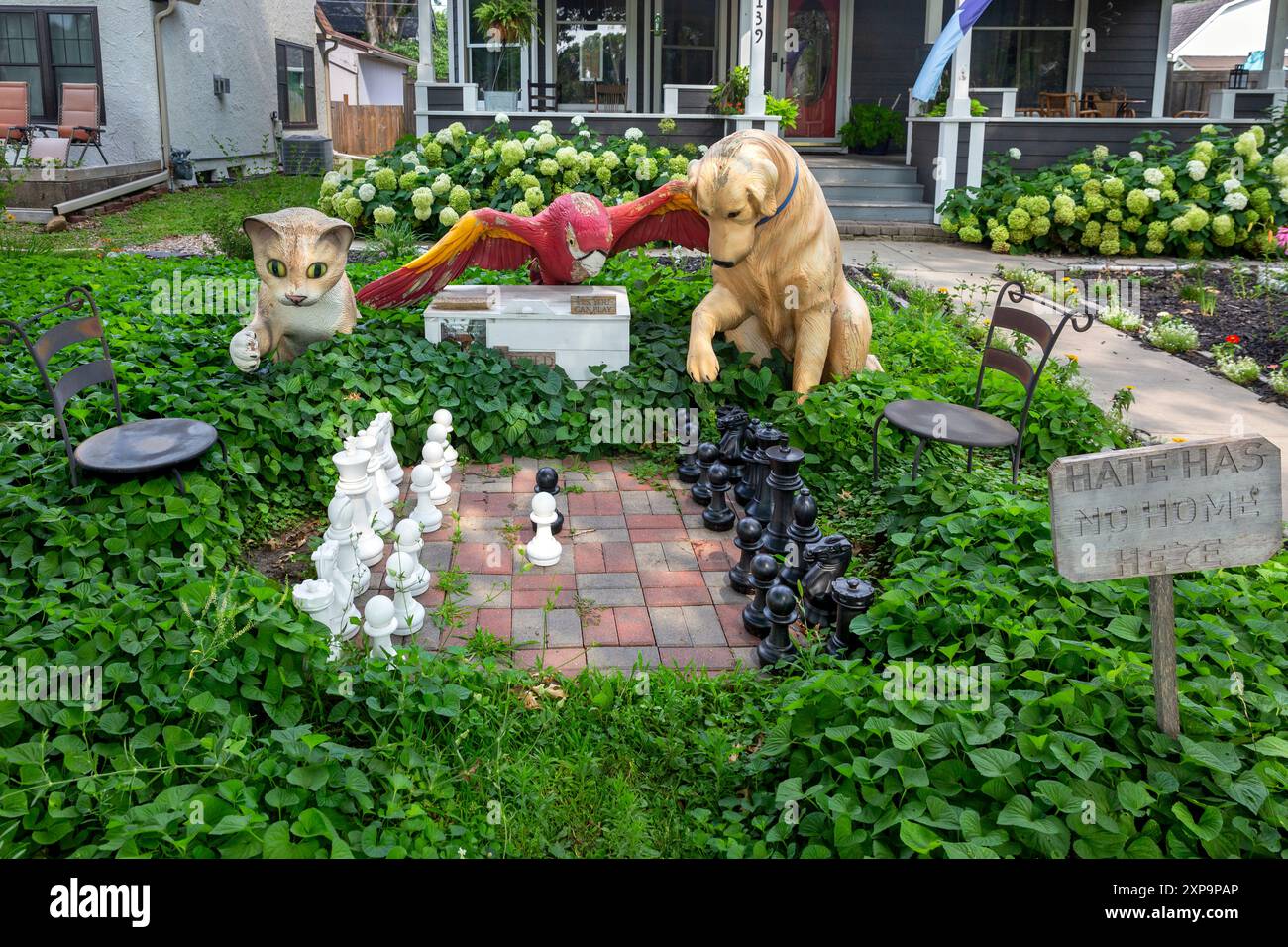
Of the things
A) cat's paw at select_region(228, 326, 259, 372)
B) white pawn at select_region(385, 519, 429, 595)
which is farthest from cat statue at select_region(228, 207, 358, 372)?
white pawn at select_region(385, 519, 429, 595)

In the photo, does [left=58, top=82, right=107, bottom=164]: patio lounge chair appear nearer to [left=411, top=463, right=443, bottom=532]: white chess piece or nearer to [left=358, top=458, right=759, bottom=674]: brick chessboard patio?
[left=358, top=458, right=759, bottom=674]: brick chessboard patio

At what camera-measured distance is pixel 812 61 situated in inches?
663

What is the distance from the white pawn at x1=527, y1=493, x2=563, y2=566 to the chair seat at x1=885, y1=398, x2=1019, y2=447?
63.1 inches

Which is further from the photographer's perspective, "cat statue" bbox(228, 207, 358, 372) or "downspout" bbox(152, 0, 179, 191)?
"downspout" bbox(152, 0, 179, 191)

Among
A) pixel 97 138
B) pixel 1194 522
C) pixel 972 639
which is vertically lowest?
pixel 972 639

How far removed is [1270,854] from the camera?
7.68ft

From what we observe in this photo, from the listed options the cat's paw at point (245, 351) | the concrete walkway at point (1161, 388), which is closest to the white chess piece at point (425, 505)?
the cat's paw at point (245, 351)

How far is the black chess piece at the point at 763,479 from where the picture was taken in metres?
4.38

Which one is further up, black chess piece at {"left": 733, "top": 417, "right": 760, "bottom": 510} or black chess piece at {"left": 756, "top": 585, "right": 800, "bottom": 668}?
black chess piece at {"left": 733, "top": 417, "right": 760, "bottom": 510}

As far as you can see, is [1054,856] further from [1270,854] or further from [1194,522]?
[1194,522]

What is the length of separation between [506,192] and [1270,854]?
416 inches

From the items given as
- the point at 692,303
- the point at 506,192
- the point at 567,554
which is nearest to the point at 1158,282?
the point at 692,303

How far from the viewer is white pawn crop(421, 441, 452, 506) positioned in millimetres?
4711

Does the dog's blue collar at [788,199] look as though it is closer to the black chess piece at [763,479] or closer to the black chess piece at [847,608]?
the black chess piece at [763,479]
